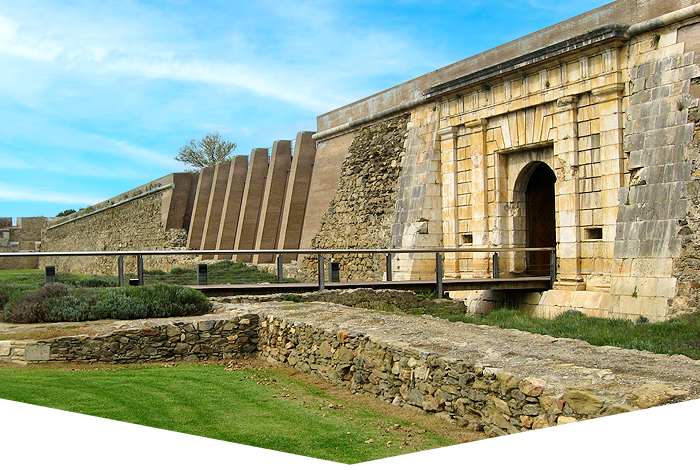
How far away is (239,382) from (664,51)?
9.36 m

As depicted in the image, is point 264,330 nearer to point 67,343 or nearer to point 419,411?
point 67,343

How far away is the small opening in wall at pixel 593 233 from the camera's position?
497 inches

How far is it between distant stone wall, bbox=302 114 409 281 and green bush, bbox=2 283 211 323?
8669mm

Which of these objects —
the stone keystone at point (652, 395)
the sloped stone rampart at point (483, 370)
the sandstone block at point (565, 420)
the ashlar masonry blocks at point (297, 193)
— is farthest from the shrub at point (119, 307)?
the ashlar masonry blocks at point (297, 193)

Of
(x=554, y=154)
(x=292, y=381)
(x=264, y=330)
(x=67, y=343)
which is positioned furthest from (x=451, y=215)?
(x=67, y=343)

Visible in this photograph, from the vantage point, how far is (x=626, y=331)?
9.16 m

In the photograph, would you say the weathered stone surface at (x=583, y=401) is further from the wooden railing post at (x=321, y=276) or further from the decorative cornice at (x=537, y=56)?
the decorative cornice at (x=537, y=56)

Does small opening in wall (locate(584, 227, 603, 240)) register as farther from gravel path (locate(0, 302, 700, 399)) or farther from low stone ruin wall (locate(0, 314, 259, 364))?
low stone ruin wall (locate(0, 314, 259, 364))

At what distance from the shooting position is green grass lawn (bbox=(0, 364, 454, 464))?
5113 mm

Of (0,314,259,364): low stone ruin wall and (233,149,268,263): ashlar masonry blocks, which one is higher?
(233,149,268,263): ashlar masonry blocks

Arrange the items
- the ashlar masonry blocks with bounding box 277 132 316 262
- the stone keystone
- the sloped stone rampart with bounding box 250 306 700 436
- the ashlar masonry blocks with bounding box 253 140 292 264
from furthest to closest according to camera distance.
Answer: the ashlar masonry blocks with bounding box 253 140 292 264, the ashlar masonry blocks with bounding box 277 132 316 262, the sloped stone rampart with bounding box 250 306 700 436, the stone keystone

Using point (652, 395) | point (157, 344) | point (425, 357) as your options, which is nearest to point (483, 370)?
point (425, 357)

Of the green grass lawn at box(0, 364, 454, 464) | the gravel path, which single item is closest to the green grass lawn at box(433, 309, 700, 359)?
the gravel path

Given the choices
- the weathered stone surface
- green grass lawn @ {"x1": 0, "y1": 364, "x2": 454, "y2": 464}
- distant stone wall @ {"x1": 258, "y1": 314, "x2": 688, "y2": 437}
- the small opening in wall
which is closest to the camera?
the weathered stone surface
